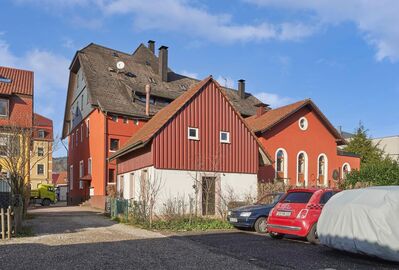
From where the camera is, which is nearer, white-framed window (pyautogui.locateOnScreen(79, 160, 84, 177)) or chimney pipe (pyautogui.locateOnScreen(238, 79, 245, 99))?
white-framed window (pyautogui.locateOnScreen(79, 160, 84, 177))

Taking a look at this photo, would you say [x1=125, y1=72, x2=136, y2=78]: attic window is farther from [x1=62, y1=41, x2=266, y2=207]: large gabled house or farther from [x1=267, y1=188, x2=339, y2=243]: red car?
[x1=267, y1=188, x2=339, y2=243]: red car

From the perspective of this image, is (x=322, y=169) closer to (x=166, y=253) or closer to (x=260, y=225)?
(x=260, y=225)

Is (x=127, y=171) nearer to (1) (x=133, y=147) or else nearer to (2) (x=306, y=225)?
(1) (x=133, y=147)

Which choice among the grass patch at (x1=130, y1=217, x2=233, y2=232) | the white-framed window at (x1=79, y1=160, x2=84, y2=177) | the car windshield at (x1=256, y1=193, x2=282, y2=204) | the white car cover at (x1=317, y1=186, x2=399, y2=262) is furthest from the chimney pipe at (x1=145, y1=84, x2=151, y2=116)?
the white car cover at (x1=317, y1=186, x2=399, y2=262)

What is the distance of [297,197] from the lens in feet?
45.4

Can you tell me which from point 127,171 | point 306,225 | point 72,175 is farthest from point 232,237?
point 72,175

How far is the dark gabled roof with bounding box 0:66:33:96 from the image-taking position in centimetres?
3566

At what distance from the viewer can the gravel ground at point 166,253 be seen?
9.59 meters

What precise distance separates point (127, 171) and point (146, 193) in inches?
273

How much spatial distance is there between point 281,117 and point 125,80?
13.3 metres

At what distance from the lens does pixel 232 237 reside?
15070mm

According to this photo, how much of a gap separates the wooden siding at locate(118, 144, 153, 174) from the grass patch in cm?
402

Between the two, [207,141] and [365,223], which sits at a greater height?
[207,141]

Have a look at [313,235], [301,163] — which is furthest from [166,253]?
[301,163]
